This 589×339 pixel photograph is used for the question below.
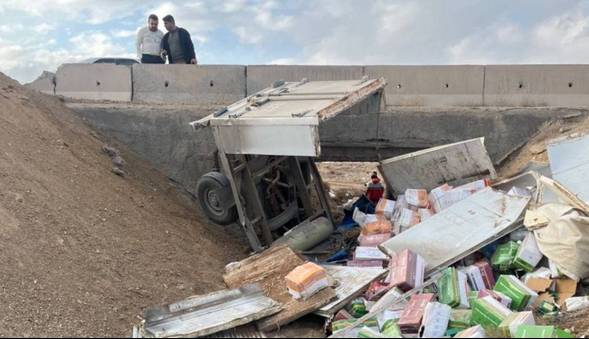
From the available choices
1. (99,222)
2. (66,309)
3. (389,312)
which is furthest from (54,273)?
(389,312)

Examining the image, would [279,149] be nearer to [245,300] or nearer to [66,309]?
Result: [245,300]

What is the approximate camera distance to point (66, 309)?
4.67 meters

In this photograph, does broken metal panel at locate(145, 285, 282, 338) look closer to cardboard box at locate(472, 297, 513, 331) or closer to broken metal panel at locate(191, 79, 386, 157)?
cardboard box at locate(472, 297, 513, 331)

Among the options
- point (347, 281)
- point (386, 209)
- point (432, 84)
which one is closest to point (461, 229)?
point (386, 209)

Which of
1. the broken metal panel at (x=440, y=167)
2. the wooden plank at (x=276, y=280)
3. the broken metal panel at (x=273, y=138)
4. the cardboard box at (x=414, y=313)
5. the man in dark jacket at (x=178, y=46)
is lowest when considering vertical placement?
the wooden plank at (x=276, y=280)

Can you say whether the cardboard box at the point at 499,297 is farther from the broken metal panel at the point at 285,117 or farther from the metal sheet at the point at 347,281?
the broken metal panel at the point at 285,117

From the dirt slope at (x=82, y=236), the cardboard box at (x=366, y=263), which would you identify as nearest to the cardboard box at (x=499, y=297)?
the cardboard box at (x=366, y=263)

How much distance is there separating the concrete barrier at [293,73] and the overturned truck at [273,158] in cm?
123

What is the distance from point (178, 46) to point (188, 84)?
0.84m

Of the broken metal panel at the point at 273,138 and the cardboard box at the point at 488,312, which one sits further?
the broken metal panel at the point at 273,138

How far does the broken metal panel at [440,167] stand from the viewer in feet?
23.9

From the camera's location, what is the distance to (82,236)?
5.75 m

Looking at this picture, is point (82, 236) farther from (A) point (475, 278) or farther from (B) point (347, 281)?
(A) point (475, 278)

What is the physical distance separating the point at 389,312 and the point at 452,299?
2.08 ft
